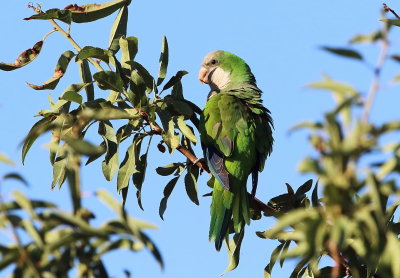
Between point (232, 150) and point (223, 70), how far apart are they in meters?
1.73

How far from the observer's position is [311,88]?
4.35 ft

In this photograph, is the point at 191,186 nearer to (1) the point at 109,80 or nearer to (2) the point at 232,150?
(2) the point at 232,150

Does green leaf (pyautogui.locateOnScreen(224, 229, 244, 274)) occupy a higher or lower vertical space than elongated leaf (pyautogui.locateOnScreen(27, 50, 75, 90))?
lower

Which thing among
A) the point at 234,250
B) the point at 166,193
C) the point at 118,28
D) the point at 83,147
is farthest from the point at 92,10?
the point at 83,147

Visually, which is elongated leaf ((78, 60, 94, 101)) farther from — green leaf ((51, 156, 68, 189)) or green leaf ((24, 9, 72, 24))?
green leaf ((51, 156, 68, 189))

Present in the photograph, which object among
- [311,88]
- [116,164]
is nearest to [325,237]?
[311,88]

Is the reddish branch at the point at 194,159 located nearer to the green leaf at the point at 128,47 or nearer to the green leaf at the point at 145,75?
the green leaf at the point at 145,75

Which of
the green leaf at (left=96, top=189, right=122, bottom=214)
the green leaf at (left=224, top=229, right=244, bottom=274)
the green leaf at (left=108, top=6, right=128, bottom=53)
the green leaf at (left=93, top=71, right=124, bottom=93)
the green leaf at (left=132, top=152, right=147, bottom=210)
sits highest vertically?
the green leaf at (left=108, top=6, right=128, bottom=53)

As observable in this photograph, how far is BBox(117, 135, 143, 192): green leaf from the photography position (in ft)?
12.3

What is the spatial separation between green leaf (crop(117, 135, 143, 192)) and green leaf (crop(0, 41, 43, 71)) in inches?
27.8

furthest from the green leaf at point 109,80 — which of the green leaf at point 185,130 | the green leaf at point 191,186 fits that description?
the green leaf at point 191,186

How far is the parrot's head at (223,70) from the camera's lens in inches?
236

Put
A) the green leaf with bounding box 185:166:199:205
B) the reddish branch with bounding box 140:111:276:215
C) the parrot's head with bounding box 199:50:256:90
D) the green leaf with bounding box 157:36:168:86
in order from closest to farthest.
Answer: the reddish branch with bounding box 140:111:276:215
the green leaf with bounding box 157:36:168:86
the green leaf with bounding box 185:166:199:205
the parrot's head with bounding box 199:50:256:90

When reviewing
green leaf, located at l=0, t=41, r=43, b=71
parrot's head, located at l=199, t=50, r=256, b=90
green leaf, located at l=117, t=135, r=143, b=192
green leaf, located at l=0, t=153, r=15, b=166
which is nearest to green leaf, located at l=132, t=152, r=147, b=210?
green leaf, located at l=117, t=135, r=143, b=192
